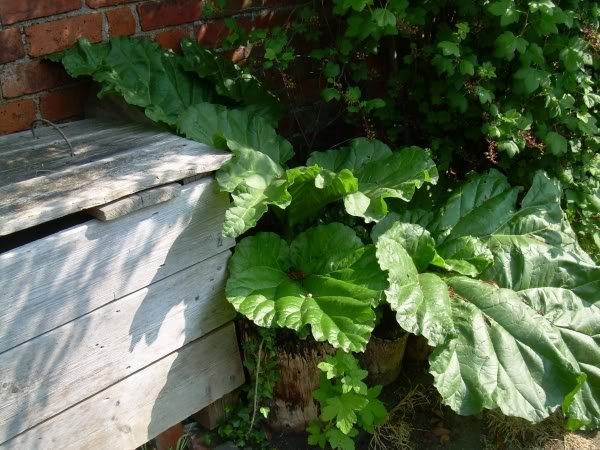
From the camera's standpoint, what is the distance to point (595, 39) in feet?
8.80

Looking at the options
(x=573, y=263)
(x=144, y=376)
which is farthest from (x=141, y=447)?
(x=573, y=263)

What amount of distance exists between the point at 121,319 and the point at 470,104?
1.54 meters

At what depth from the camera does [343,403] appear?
2354 millimetres

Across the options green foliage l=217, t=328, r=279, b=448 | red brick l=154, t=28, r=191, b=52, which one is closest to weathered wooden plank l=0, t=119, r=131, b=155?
red brick l=154, t=28, r=191, b=52

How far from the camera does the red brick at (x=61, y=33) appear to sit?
247 cm

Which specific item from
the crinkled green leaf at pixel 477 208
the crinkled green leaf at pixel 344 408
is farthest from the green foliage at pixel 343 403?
the crinkled green leaf at pixel 477 208

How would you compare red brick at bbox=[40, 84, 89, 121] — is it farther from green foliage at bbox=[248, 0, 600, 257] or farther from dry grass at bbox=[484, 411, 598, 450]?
dry grass at bbox=[484, 411, 598, 450]

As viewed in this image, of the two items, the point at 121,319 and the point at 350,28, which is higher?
the point at 350,28

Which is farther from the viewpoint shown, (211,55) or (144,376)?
(211,55)

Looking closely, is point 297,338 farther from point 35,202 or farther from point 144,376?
point 35,202

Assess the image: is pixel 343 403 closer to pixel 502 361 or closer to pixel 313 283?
pixel 313 283

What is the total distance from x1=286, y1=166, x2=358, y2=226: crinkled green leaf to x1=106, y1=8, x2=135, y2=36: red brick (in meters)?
0.90

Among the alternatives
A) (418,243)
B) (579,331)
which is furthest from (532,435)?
(418,243)

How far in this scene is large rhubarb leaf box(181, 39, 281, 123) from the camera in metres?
2.68
